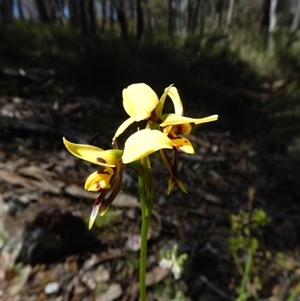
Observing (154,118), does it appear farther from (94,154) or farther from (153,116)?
(94,154)

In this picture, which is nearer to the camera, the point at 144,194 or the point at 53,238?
the point at 144,194

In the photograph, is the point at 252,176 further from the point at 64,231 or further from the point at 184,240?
the point at 64,231

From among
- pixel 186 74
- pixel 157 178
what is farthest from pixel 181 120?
pixel 186 74

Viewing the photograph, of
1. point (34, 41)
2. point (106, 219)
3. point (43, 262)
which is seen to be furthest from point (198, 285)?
point (34, 41)

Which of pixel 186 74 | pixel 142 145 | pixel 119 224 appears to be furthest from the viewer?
pixel 186 74

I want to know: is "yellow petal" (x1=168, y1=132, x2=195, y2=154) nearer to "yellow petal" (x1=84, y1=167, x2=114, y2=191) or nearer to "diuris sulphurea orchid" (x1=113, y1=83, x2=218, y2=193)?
"diuris sulphurea orchid" (x1=113, y1=83, x2=218, y2=193)

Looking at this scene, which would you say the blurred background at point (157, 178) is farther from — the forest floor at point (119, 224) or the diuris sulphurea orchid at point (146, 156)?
the diuris sulphurea orchid at point (146, 156)

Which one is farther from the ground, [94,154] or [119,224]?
[94,154]

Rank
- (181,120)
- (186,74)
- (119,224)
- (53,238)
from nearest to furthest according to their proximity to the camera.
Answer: (181,120) → (53,238) → (119,224) → (186,74)
